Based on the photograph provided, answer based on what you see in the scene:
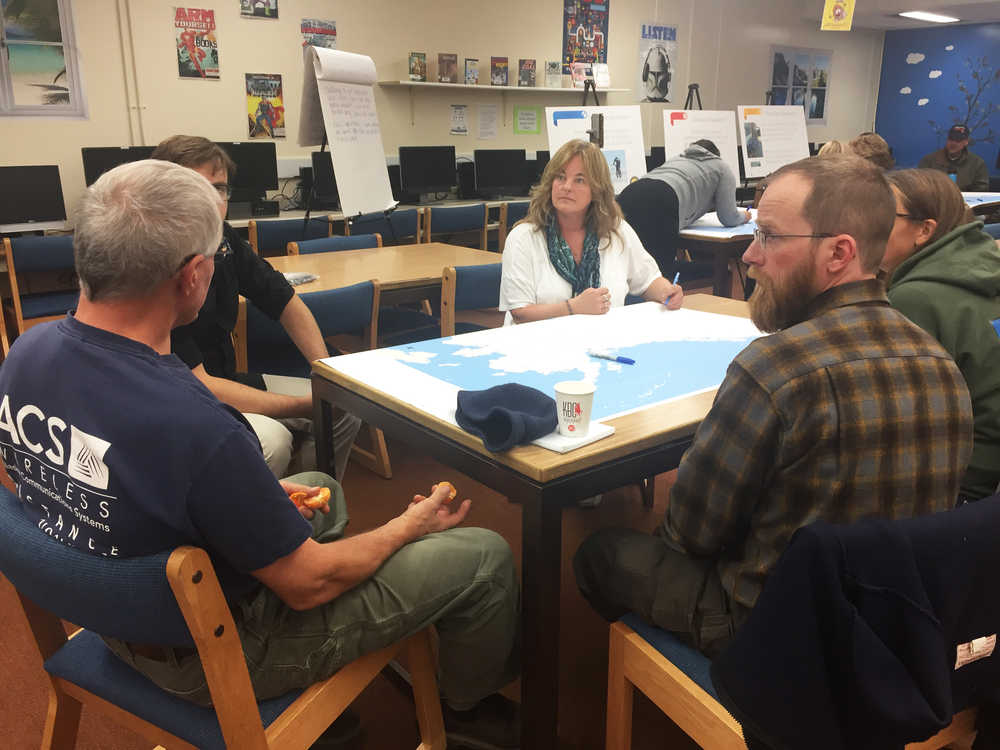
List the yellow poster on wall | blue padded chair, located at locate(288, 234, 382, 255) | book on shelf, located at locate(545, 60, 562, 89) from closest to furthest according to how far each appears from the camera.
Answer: blue padded chair, located at locate(288, 234, 382, 255) → the yellow poster on wall → book on shelf, located at locate(545, 60, 562, 89)

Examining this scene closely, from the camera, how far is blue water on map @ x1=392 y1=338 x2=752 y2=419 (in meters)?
1.62

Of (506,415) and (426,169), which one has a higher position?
(426,169)

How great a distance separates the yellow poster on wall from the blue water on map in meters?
3.52

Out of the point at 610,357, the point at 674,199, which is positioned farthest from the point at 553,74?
the point at 610,357

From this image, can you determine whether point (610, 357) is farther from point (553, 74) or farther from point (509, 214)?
point (553, 74)

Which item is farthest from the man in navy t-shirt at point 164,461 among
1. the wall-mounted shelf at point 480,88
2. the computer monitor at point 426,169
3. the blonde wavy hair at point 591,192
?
the wall-mounted shelf at point 480,88

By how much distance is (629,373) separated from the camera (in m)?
1.77

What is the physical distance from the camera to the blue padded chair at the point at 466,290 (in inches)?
113

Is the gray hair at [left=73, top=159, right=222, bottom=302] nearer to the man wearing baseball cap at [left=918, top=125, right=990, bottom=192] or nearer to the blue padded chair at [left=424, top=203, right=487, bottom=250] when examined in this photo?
the blue padded chair at [left=424, top=203, right=487, bottom=250]

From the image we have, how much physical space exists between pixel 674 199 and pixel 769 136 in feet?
11.6

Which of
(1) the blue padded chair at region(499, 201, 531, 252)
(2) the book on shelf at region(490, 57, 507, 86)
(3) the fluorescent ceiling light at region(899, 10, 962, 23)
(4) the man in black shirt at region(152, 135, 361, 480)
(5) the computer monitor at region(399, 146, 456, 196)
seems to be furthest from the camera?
(3) the fluorescent ceiling light at region(899, 10, 962, 23)

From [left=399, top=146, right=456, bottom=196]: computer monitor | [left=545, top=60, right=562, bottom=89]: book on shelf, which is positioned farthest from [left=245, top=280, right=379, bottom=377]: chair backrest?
[left=545, top=60, right=562, bottom=89]: book on shelf

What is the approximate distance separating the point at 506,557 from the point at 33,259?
3.54 meters

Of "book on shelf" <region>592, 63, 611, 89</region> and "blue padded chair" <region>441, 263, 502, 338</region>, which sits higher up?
"book on shelf" <region>592, 63, 611, 89</region>
